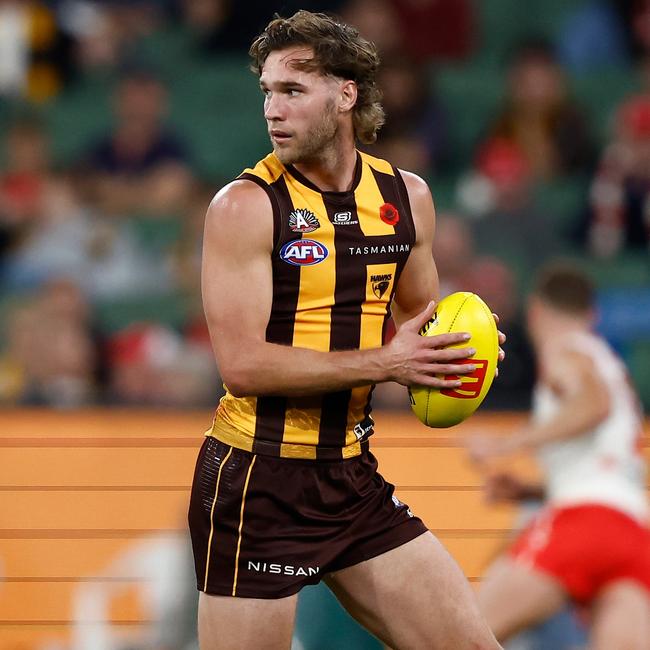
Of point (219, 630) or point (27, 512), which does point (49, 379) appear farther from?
point (219, 630)

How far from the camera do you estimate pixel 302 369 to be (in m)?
3.40

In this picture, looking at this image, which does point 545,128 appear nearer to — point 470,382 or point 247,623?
point 470,382

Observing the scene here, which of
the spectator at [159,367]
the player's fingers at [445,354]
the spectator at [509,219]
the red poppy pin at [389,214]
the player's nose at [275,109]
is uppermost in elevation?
the player's nose at [275,109]

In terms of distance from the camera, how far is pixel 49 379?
7164 mm

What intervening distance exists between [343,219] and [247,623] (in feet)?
3.52

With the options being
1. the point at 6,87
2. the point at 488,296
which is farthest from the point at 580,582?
the point at 6,87

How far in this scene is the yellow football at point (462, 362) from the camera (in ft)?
11.5

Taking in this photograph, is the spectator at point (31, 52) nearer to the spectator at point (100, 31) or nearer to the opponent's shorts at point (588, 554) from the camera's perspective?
the spectator at point (100, 31)

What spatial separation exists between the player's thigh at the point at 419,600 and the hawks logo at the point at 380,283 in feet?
2.23

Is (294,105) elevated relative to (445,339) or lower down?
elevated

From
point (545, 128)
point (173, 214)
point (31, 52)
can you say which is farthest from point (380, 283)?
point (31, 52)

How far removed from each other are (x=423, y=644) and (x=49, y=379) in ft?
13.2

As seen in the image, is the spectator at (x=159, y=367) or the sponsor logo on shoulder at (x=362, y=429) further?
the spectator at (x=159, y=367)

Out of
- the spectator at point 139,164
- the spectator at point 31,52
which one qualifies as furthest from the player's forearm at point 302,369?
the spectator at point 31,52
